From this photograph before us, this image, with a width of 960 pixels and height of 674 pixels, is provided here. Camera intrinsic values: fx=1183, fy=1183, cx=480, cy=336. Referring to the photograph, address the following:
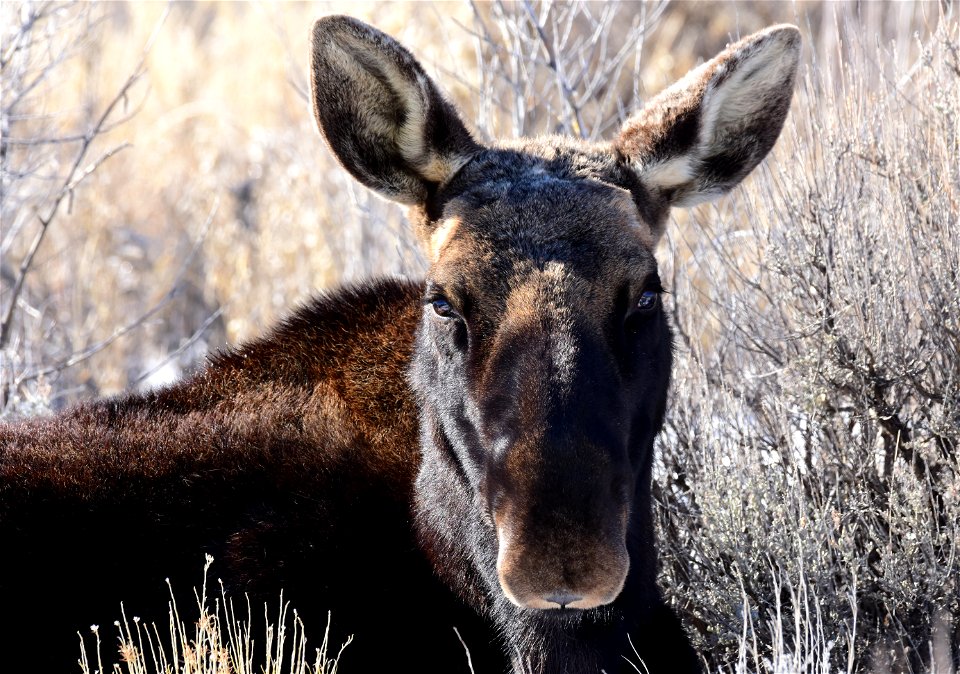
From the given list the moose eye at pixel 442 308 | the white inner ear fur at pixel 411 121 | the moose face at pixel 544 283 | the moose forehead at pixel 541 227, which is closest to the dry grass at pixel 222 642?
the moose face at pixel 544 283

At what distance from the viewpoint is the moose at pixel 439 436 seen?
11.4ft

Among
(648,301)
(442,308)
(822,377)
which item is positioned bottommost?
(822,377)

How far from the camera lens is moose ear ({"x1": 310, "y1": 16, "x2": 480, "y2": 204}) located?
403 centimetres

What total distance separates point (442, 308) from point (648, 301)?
2.14ft

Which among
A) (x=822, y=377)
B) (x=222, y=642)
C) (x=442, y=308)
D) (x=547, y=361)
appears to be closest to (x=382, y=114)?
(x=442, y=308)

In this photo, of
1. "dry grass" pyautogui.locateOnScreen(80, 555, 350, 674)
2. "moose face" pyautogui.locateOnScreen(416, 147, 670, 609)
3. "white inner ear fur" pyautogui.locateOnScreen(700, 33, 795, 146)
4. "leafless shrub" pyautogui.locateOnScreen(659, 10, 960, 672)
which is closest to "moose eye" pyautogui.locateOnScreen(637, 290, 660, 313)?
"moose face" pyautogui.locateOnScreen(416, 147, 670, 609)

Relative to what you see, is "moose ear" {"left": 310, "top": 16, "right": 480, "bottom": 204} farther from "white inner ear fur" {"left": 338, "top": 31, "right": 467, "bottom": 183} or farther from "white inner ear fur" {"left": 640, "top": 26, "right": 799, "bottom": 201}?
"white inner ear fur" {"left": 640, "top": 26, "right": 799, "bottom": 201}

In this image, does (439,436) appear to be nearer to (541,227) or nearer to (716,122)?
(541,227)

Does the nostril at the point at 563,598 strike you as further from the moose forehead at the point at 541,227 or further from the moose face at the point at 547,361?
the moose forehead at the point at 541,227

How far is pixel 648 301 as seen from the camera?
374cm

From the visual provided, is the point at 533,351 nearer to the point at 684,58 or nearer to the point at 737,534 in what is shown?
the point at 737,534

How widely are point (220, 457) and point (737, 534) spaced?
203 centimetres

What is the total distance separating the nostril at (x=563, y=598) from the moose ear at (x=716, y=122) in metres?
1.70

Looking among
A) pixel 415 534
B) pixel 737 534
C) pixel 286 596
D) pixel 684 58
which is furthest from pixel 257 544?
pixel 684 58
